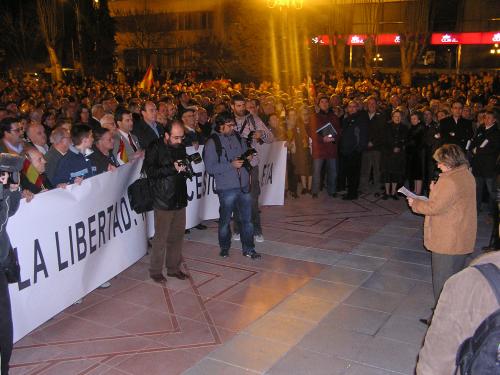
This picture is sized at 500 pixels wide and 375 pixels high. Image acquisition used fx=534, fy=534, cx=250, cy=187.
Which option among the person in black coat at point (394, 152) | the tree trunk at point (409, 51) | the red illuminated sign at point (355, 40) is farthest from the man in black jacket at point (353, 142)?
the red illuminated sign at point (355, 40)

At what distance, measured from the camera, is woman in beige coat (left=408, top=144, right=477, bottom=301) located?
4832 millimetres

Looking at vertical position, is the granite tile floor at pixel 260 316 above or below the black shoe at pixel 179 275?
below

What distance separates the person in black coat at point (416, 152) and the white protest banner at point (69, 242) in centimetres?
610

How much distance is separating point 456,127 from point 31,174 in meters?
7.79

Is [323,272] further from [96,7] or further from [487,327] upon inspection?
[96,7]

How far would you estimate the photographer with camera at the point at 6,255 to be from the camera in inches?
150

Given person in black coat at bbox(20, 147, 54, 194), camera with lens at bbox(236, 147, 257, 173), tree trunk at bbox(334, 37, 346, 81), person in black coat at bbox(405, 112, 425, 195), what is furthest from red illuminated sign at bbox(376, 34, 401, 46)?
person in black coat at bbox(20, 147, 54, 194)

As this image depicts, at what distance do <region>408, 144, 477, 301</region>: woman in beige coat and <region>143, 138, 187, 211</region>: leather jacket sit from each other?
2621 mm

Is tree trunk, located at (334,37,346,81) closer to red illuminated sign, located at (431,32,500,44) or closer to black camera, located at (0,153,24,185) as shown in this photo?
red illuminated sign, located at (431,32,500,44)

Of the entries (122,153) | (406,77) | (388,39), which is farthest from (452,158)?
(388,39)

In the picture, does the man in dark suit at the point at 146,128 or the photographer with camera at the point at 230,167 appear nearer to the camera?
the photographer with camera at the point at 230,167

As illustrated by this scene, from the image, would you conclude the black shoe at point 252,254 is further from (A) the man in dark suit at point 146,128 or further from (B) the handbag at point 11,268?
(B) the handbag at point 11,268

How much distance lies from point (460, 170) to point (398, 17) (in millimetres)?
38058

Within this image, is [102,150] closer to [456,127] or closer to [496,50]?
[456,127]
